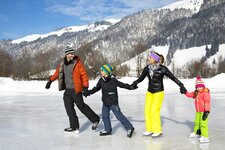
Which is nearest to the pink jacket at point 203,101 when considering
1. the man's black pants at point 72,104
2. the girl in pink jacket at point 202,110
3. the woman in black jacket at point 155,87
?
the girl in pink jacket at point 202,110

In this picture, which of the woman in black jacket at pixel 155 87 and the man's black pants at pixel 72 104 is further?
the man's black pants at pixel 72 104

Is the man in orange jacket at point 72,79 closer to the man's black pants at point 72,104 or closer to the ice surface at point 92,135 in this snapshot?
the man's black pants at point 72,104

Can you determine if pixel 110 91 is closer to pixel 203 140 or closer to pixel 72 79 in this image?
pixel 72 79

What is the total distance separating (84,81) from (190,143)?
2011 mm

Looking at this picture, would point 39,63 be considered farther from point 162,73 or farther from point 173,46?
point 173,46

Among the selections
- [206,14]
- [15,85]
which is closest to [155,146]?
[15,85]

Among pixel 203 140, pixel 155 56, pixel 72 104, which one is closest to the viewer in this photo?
pixel 203 140

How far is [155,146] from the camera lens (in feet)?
15.8

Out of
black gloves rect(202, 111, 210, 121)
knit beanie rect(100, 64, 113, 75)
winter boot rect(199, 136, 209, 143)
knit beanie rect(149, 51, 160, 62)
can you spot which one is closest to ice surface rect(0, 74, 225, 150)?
winter boot rect(199, 136, 209, 143)

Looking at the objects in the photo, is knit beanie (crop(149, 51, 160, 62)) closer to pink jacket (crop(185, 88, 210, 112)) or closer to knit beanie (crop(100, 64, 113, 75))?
knit beanie (crop(100, 64, 113, 75))

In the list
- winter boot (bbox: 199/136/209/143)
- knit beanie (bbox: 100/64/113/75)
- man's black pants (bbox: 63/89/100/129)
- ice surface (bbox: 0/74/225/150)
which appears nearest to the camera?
ice surface (bbox: 0/74/225/150)

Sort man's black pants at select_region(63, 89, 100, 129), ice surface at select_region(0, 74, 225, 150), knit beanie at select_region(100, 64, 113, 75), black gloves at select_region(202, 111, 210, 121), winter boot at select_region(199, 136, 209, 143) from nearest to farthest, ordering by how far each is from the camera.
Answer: ice surface at select_region(0, 74, 225, 150)
winter boot at select_region(199, 136, 209, 143)
black gloves at select_region(202, 111, 210, 121)
knit beanie at select_region(100, 64, 113, 75)
man's black pants at select_region(63, 89, 100, 129)

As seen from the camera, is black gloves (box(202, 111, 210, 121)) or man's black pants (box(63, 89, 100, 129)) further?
man's black pants (box(63, 89, 100, 129))

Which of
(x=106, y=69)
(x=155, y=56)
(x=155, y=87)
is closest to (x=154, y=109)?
(x=155, y=87)
